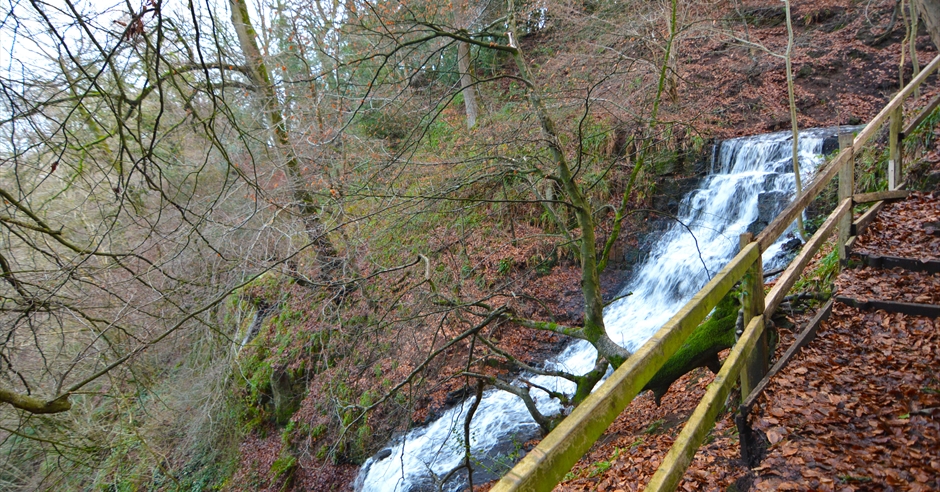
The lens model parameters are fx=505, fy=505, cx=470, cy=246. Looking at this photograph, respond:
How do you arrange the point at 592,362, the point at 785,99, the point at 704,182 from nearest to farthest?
the point at 592,362, the point at 704,182, the point at 785,99

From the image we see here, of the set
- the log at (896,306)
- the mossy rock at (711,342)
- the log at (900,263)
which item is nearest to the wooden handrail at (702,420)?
the mossy rock at (711,342)

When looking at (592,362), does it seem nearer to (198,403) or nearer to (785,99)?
(198,403)

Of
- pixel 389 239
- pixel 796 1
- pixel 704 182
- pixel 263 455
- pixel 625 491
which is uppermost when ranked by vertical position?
pixel 796 1

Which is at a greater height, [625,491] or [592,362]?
[625,491]

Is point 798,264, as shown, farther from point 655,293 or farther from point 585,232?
point 655,293

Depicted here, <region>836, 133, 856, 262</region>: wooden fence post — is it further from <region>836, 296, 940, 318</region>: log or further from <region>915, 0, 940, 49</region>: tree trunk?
<region>915, 0, 940, 49</region>: tree trunk

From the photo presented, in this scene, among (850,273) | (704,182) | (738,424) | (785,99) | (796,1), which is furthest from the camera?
(796,1)

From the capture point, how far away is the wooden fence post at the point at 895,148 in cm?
546

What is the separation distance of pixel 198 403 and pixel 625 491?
780 cm

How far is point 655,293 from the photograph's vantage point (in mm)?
9094

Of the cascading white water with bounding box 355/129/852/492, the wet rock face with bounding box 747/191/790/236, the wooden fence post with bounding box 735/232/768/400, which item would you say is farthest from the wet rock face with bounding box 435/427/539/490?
the wet rock face with bounding box 747/191/790/236

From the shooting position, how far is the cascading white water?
7.30 meters

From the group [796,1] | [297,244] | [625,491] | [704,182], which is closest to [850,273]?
[625,491]

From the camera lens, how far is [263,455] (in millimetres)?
10438
